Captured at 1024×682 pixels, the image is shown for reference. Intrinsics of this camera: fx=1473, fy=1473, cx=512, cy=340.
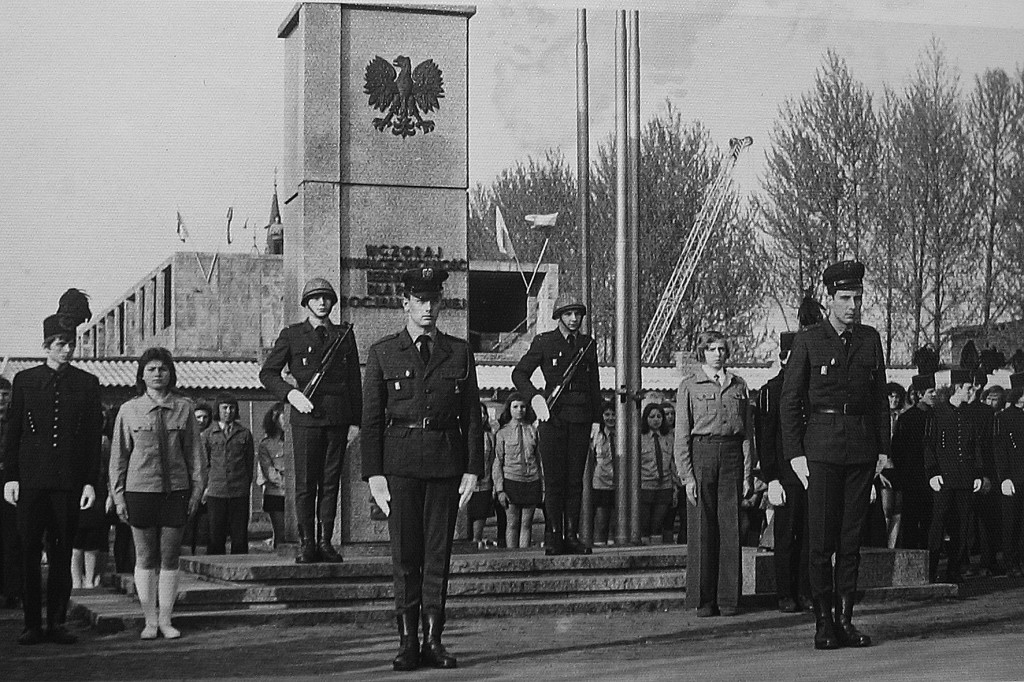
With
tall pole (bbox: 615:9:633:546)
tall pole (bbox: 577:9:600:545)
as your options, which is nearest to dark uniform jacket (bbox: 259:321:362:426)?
tall pole (bbox: 615:9:633:546)

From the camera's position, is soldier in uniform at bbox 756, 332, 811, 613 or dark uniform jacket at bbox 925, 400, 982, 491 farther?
→ dark uniform jacket at bbox 925, 400, 982, 491

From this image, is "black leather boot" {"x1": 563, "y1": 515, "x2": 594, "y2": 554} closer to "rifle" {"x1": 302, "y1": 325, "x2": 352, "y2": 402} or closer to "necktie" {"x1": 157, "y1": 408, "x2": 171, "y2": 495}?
"rifle" {"x1": 302, "y1": 325, "x2": 352, "y2": 402}

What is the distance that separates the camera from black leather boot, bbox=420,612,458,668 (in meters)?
7.55

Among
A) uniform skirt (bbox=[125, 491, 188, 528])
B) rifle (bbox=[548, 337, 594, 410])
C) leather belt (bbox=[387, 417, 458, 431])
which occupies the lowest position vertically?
uniform skirt (bbox=[125, 491, 188, 528])

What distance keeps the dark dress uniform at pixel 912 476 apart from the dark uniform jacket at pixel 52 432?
22.8 ft

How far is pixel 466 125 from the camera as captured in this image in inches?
463

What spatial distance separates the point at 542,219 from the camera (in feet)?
64.1

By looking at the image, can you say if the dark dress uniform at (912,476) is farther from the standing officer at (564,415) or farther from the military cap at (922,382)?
the standing officer at (564,415)

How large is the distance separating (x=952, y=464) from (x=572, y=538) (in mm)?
3901

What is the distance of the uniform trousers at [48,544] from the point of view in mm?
8930

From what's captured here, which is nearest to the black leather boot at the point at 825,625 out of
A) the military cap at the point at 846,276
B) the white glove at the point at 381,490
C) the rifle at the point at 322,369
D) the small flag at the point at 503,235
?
the military cap at the point at 846,276

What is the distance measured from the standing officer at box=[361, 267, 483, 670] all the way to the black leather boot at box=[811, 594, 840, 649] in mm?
2111

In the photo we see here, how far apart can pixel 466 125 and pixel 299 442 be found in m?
3.09

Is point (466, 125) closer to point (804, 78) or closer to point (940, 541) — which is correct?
point (804, 78)
